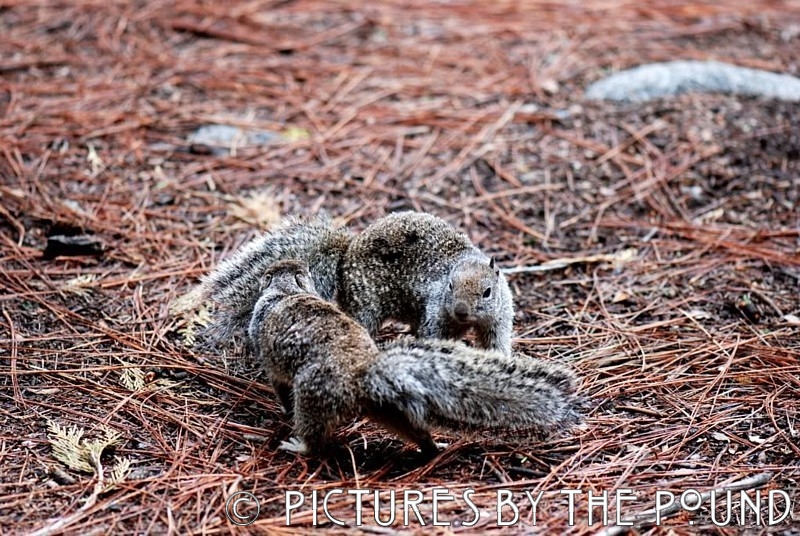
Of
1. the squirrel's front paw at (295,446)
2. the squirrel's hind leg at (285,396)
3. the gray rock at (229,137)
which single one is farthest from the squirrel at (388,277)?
the gray rock at (229,137)

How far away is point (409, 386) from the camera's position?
12.0 feet

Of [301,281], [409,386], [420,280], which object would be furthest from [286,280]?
[409,386]

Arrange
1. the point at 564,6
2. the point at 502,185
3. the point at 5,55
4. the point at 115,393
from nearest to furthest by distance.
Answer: the point at 115,393
the point at 502,185
the point at 5,55
the point at 564,6

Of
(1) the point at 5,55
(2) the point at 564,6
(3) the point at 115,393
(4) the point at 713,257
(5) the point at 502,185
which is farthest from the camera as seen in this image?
(2) the point at 564,6

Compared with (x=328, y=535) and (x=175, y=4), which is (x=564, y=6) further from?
(x=328, y=535)

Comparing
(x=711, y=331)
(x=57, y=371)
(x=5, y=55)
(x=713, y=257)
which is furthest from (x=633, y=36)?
(x=57, y=371)

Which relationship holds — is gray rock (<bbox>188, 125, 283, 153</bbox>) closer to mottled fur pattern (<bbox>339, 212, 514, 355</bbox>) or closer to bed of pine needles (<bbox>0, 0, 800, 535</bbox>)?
bed of pine needles (<bbox>0, 0, 800, 535</bbox>)

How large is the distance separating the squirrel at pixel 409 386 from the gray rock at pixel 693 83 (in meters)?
4.22

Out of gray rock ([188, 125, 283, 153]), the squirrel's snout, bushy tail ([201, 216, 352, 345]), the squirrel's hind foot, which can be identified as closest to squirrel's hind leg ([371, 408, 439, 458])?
the squirrel's hind foot

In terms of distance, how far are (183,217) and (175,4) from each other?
3.55 meters

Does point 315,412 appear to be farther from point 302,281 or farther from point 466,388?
point 302,281

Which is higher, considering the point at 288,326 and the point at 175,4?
the point at 175,4

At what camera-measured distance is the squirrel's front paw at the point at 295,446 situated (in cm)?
397

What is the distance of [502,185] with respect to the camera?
6578 mm
